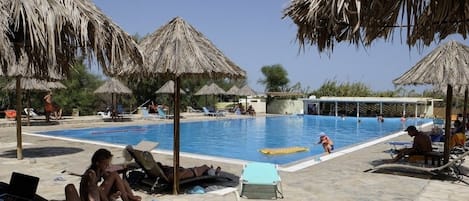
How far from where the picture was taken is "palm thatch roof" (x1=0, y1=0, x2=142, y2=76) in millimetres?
3514

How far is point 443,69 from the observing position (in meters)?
8.10

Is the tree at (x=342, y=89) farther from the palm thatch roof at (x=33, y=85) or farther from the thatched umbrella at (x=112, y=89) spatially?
the palm thatch roof at (x=33, y=85)

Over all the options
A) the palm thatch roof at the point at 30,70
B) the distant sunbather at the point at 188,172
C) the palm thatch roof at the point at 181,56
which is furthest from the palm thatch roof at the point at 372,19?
the distant sunbather at the point at 188,172

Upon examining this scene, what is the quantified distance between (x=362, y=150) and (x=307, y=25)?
9.53m

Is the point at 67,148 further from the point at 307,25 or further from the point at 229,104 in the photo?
the point at 229,104

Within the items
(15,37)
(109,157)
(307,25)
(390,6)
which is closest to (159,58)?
(109,157)

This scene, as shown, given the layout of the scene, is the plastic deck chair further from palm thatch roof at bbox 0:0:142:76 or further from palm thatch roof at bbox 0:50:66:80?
palm thatch roof at bbox 0:50:66:80

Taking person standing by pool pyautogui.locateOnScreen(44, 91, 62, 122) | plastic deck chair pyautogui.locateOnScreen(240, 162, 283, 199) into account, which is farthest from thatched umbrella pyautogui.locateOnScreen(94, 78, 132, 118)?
plastic deck chair pyautogui.locateOnScreen(240, 162, 283, 199)

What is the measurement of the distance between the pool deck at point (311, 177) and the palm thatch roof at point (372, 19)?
2.91 meters

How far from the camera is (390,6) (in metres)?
3.39

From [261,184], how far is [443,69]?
179 inches

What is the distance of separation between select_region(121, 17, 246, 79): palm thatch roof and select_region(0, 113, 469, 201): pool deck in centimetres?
197

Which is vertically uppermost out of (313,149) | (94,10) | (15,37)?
(94,10)

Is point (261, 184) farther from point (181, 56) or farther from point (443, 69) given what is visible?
point (443, 69)
